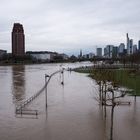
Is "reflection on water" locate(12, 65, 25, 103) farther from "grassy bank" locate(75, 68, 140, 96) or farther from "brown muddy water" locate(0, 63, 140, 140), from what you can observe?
"grassy bank" locate(75, 68, 140, 96)

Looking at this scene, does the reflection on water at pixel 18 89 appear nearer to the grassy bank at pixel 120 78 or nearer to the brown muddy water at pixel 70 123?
the brown muddy water at pixel 70 123

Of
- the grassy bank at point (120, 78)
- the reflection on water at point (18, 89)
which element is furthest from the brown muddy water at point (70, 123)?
the reflection on water at point (18, 89)

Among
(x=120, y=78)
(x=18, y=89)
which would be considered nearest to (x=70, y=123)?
(x=18, y=89)

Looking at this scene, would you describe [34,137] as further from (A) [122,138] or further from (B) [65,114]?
(B) [65,114]

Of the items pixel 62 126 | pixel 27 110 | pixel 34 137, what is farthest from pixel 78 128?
pixel 27 110

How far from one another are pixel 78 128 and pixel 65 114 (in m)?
5.36

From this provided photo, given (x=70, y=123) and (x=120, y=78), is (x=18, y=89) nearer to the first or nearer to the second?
(x=120, y=78)

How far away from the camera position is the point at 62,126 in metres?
23.0

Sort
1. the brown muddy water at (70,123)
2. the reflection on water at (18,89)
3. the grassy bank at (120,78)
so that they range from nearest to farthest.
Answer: the brown muddy water at (70,123) < the grassy bank at (120,78) < the reflection on water at (18,89)

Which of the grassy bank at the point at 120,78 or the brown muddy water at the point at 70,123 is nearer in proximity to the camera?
the brown muddy water at the point at 70,123

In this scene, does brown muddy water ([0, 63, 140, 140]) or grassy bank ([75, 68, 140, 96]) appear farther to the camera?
grassy bank ([75, 68, 140, 96])

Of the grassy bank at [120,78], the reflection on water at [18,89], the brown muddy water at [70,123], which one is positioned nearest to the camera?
the brown muddy water at [70,123]

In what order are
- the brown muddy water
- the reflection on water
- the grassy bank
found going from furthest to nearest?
the reflection on water, the grassy bank, the brown muddy water

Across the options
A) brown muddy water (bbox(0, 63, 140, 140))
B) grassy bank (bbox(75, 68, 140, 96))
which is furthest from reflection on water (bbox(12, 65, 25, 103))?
grassy bank (bbox(75, 68, 140, 96))
